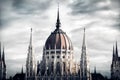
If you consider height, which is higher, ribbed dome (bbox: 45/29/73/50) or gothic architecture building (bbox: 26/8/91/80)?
ribbed dome (bbox: 45/29/73/50)

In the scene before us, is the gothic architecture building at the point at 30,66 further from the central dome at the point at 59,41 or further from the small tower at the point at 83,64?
the small tower at the point at 83,64

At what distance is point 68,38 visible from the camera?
86.9m

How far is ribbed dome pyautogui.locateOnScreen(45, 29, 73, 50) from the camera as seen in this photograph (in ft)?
282

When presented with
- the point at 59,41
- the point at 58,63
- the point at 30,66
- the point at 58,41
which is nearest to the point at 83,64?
the point at 58,63

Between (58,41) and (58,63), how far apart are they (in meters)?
5.21

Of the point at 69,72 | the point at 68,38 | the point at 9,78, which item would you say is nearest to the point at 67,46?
the point at 68,38

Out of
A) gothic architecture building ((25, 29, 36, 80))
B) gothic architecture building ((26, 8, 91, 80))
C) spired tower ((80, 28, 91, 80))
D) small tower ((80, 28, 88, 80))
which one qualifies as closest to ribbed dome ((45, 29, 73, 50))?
gothic architecture building ((26, 8, 91, 80))

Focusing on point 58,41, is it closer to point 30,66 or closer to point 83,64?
point 30,66

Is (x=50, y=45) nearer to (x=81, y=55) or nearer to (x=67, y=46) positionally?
(x=67, y=46)

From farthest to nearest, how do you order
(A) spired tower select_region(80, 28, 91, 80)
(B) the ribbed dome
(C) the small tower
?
(B) the ribbed dome → (C) the small tower → (A) spired tower select_region(80, 28, 91, 80)

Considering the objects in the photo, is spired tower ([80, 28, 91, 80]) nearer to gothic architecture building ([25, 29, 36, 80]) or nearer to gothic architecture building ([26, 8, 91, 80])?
gothic architecture building ([26, 8, 91, 80])

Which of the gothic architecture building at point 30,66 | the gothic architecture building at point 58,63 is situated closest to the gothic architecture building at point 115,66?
the gothic architecture building at point 58,63

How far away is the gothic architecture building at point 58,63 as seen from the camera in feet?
258

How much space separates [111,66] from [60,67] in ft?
41.4
